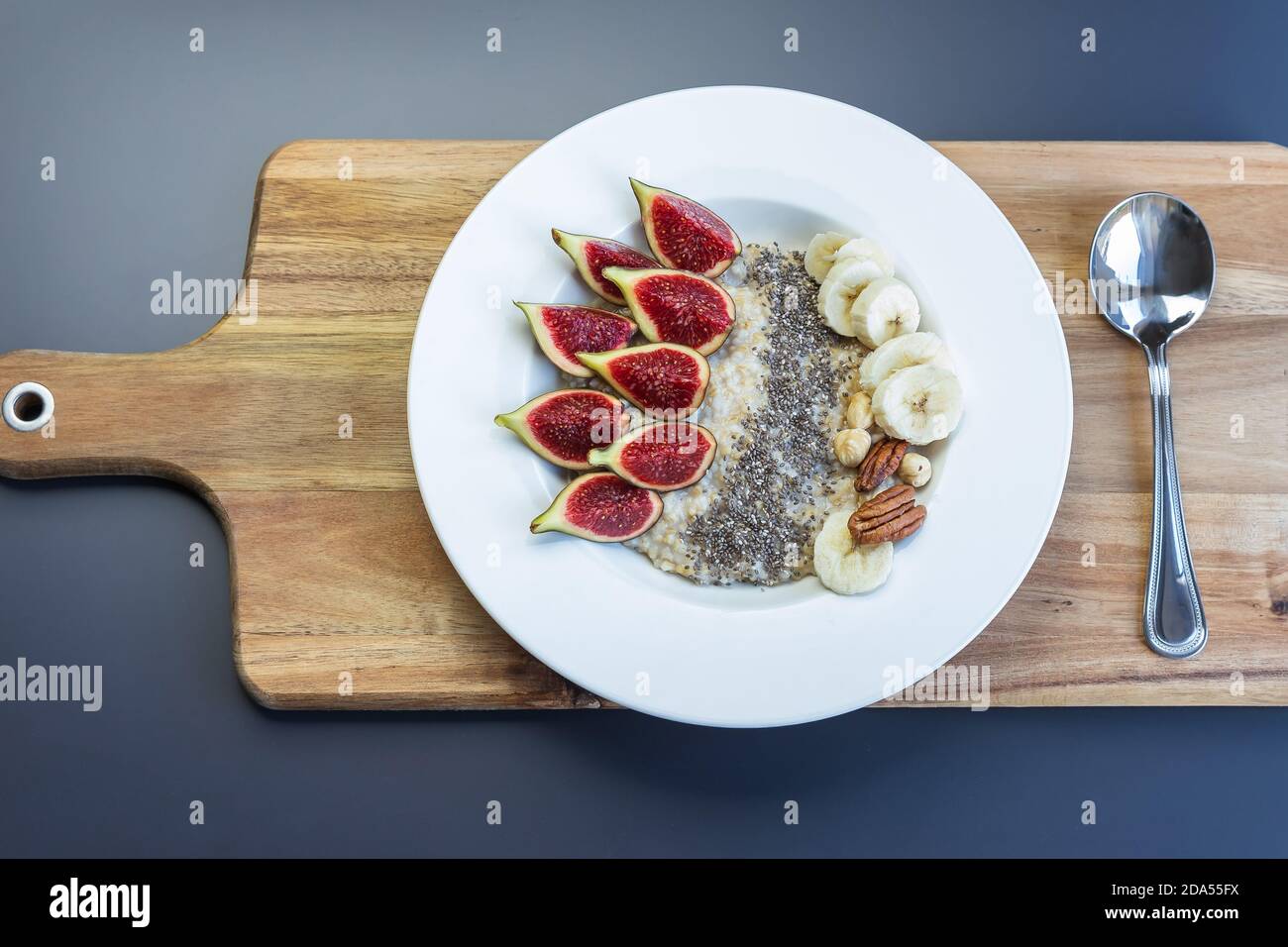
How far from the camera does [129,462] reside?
2.05 m

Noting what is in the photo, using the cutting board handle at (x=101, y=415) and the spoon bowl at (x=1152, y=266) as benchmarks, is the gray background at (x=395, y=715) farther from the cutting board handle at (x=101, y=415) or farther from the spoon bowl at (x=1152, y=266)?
the spoon bowl at (x=1152, y=266)

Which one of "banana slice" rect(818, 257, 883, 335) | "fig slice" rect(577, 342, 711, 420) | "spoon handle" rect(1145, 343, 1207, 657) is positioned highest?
"banana slice" rect(818, 257, 883, 335)

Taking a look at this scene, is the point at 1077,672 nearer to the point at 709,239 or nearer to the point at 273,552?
the point at 709,239

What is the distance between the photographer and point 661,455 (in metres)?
1.84

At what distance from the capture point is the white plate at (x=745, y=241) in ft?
5.79

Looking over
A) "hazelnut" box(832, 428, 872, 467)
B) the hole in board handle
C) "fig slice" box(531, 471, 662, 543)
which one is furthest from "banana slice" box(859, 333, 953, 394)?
the hole in board handle

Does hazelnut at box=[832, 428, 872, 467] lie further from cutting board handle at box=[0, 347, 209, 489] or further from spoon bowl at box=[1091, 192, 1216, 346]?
cutting board handle at box=[0, 347, 209, 489]

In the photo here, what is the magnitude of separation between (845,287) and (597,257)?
51 centimetres

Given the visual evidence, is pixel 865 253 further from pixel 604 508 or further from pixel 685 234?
pixel 604 508

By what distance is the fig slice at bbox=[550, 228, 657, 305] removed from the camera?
6.25 feet

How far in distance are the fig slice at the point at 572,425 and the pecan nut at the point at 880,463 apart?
485 mm

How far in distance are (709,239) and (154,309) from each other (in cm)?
137

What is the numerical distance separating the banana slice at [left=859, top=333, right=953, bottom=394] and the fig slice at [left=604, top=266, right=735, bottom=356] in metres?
0.30

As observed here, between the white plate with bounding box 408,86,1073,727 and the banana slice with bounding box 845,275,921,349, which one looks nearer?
the white plate with bounding box 408,86,1073,727
